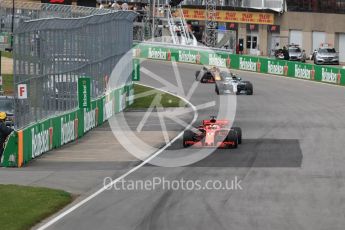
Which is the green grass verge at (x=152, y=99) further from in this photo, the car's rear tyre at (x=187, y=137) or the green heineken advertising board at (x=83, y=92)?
the car's rear tyre at (x=187, y=137)

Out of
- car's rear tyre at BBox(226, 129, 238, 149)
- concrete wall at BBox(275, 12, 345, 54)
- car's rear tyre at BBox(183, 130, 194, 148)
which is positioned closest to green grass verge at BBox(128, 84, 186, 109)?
car's rear tyre at BBox(183, 130, 194, 148)

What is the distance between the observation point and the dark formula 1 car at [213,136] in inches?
1137

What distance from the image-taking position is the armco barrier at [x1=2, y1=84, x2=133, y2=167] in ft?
82.1

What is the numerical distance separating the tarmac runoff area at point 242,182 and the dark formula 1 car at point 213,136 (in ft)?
1.71

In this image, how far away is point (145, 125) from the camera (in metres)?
38.0

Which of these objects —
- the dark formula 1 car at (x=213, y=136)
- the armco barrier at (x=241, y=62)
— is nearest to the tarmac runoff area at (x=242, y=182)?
the dark formula 1 car at (x=213, y=136)

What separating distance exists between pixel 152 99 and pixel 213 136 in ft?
74.5

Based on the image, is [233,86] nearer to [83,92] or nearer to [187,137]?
[83,92]

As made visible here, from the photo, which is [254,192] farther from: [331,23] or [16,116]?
[331,23]

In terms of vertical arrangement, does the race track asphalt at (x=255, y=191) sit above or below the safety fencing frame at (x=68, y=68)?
below

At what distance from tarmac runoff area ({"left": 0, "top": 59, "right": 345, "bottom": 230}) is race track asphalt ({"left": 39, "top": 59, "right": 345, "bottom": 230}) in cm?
2

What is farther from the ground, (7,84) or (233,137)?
(7,84)

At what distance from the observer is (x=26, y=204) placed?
18.4 meters

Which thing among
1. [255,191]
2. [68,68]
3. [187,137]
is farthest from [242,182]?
[68,68]
